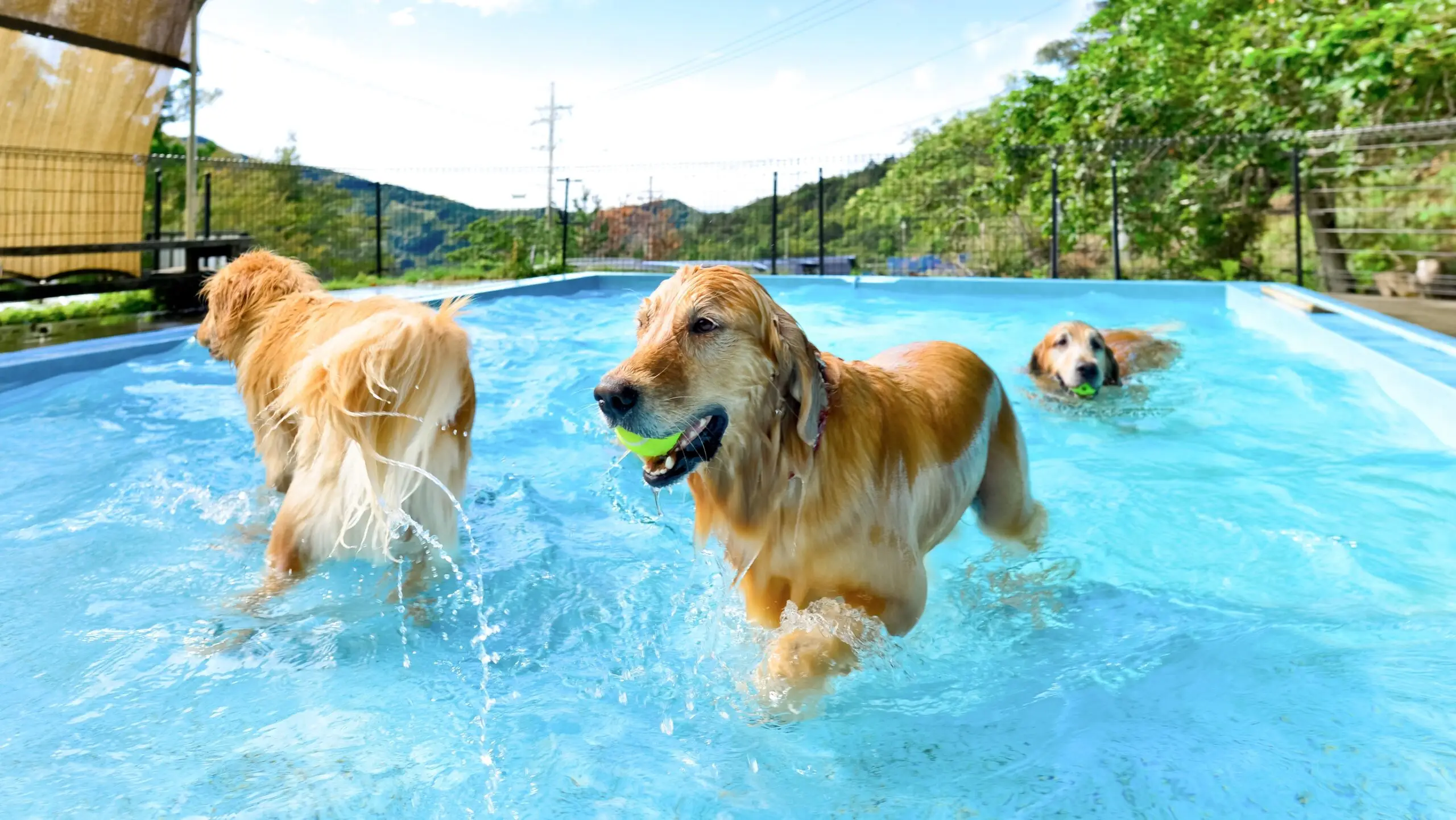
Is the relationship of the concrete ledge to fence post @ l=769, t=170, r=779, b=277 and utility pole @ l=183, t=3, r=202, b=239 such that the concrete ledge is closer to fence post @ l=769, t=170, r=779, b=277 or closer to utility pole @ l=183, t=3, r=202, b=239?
fence post @ l=769, t=170, r=779, b=277

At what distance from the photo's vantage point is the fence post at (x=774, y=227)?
18.2 meters

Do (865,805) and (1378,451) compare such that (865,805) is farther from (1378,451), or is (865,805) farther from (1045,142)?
(1045,142)

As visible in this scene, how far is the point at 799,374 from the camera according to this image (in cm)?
241

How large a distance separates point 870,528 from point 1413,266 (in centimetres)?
1442

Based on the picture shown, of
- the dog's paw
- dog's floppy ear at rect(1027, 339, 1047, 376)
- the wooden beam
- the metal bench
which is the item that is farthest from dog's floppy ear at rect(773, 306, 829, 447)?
the wooden beam

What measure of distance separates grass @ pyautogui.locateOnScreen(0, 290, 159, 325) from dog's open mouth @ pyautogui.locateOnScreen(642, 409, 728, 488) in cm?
955

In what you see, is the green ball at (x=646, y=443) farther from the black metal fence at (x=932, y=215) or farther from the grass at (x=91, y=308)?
the black metal fence at (x=932, y=215)

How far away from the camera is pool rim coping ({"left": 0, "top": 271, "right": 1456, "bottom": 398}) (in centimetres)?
653

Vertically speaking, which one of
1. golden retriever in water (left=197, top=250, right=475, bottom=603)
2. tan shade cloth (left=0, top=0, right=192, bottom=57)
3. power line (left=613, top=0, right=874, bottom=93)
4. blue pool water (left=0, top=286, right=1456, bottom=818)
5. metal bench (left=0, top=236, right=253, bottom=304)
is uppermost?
power line (left=613, top=0, right=874, bottom=93)

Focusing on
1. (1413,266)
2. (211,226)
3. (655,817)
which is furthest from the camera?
(211,226)

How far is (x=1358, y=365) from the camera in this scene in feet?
23.1

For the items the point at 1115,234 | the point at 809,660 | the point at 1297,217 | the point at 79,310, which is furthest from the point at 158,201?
the point at 1297,217

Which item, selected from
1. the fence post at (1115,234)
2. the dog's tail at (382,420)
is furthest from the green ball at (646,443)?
the fence post at (1115,234)

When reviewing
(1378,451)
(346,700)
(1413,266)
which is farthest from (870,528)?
(1413,266)
